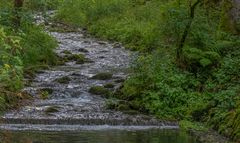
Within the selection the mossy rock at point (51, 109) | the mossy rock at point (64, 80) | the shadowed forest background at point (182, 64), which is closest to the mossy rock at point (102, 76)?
the mossy rock at point (64, 80)

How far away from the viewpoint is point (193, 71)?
16750 mm

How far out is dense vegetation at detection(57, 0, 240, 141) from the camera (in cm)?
1439

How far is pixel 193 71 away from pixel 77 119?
15.0 feet

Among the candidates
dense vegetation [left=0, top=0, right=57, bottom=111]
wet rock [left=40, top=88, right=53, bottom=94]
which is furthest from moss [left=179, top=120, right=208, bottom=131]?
dense vegetation [left=0, top=0, right=57, bottom=111]

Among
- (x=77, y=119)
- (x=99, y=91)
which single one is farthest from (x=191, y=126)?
(x=99, y=91)

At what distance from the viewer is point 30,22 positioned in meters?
20.1

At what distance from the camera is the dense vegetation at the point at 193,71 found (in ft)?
47.2

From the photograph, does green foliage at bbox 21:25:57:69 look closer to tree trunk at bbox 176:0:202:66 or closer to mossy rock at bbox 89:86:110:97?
mossy rock at bbox 89:86:110:97

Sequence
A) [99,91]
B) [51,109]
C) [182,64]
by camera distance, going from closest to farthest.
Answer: [51,109], [99,91], [182,64]

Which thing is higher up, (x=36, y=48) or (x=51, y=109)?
(x=36, y=48)

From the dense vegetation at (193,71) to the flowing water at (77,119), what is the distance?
35.8 inches

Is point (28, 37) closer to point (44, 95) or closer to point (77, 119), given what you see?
point (44, 95)

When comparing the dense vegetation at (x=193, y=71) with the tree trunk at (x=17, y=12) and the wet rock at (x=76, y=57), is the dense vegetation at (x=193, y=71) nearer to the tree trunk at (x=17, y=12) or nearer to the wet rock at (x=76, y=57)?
the wet rock at (x=76, y=57)

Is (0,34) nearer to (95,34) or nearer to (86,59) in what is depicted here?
(86,59)
